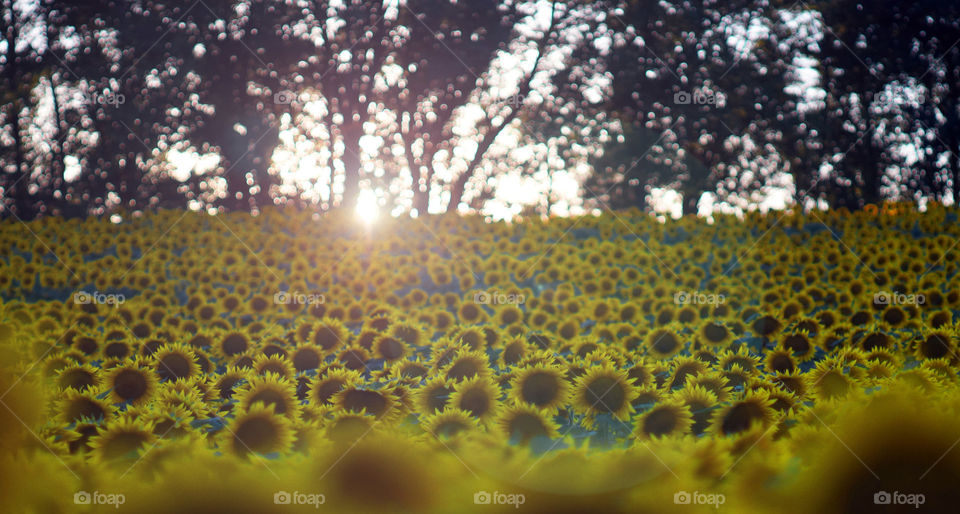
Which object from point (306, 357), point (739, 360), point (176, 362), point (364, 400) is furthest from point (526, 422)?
point (176, 362)

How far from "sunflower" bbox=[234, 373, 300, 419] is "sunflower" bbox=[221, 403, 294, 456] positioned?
1.00 ft

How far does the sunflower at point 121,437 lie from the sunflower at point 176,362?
1444 mm

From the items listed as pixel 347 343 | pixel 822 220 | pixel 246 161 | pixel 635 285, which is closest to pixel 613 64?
pixel 822 220

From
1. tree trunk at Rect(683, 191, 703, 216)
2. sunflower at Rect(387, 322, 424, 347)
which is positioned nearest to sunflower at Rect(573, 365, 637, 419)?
sunflower at Rect(387, 322, 424, 347)

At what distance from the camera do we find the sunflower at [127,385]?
10.6 feet

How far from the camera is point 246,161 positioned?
59.4ft

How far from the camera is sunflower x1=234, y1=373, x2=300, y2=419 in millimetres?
2879

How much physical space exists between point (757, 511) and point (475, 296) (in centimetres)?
642

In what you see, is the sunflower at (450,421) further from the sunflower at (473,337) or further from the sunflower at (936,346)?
the sunflower at (936,346)

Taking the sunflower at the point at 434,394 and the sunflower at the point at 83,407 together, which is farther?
the sunflower at the point at 434,394

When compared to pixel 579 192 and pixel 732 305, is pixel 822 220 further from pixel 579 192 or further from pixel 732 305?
pixel 579 192

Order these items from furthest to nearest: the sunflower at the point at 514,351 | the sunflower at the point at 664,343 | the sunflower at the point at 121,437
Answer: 1. the sunflower at the point at 664,343
2. the sunflower at the point at 514,351
3. the sunflower at the point at 121,437

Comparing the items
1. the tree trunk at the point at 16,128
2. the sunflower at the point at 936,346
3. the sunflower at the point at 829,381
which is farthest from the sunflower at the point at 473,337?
the tree trunk at the point at 16,128

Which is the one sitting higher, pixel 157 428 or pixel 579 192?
pixel 157 428
